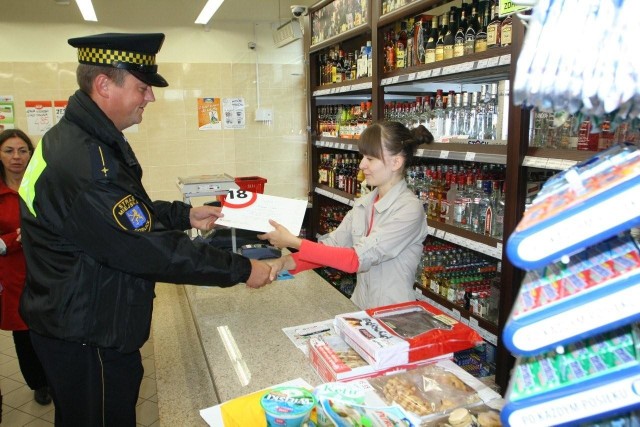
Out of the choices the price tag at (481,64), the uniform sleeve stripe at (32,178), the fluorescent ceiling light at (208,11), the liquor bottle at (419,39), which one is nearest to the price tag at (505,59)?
the price tag at (481,64)

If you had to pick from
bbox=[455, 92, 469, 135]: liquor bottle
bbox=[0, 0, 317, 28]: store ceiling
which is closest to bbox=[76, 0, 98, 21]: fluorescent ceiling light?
bbox=[0, 0, 317, 28]: store ceiling

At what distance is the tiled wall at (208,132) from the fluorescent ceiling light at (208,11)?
0.59m

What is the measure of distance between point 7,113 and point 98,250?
552 centimetres

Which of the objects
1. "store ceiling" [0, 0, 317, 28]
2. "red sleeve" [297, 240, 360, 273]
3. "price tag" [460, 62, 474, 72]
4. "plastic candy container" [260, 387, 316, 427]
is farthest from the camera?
"store ceiling" [0, 0, 317, 28]

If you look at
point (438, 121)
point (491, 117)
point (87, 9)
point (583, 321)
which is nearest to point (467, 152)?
point (491, 117)

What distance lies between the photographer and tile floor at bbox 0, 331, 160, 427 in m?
3.42

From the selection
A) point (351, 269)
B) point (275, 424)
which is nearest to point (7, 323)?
point (351, 269)

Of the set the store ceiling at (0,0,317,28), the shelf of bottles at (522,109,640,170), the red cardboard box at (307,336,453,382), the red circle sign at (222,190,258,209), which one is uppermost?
the store ceiling at (0,0,317,28)

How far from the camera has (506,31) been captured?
2525 mm

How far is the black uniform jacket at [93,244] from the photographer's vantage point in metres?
1.62

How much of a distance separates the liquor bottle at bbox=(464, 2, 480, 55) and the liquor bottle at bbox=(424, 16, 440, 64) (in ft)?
0.74

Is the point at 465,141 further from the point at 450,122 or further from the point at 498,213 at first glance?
the point at 498,213

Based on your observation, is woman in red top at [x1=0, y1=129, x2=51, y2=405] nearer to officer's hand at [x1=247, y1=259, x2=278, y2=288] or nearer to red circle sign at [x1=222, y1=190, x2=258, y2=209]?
red circle sign at [x1=222, y1=190, x2=258, y2=209]

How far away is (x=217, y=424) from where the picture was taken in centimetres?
138
